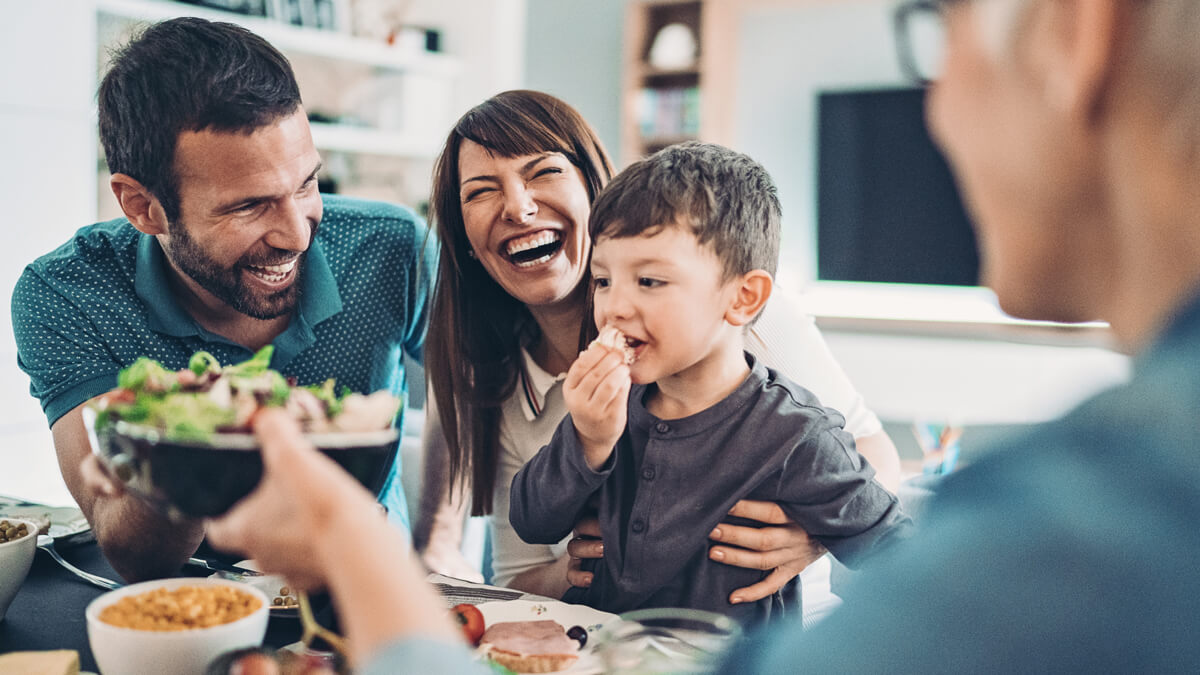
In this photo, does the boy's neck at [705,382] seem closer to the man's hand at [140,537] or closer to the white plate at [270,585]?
the white plate at [270,585]

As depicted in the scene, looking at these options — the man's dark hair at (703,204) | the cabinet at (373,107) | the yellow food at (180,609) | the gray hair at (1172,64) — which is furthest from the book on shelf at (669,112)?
the gray hair at (1172,64)

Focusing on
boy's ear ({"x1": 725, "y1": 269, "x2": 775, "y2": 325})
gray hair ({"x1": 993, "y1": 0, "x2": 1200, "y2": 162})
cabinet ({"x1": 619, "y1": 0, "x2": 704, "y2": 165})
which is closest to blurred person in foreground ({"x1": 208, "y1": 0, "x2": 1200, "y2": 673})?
gray hair ({"x1": 993, "y1": 0, "x2": 1200, "y2": 162})

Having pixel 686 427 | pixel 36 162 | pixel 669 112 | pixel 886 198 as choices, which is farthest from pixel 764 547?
pixel 669 112

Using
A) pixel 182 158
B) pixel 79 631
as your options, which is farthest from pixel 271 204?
pixel 79 631

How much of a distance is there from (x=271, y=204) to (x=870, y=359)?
15.4 feet

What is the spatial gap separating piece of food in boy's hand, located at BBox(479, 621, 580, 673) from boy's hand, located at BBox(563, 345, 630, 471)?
0.29 metres

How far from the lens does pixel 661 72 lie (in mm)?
6102

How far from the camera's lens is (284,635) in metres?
1.15

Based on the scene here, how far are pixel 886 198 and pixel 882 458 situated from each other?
4.54 meters

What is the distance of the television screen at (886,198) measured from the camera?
570cm

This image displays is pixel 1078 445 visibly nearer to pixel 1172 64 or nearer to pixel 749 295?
pixel 1172 64

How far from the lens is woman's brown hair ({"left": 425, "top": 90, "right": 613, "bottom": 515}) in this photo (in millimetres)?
1744

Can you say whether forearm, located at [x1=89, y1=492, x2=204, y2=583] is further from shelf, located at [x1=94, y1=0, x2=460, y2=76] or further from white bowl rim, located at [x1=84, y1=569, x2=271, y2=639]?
shelf, located at [x1=94, y1=0, x2=460, y2=76]

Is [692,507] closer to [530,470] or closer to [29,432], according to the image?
[530,470]
